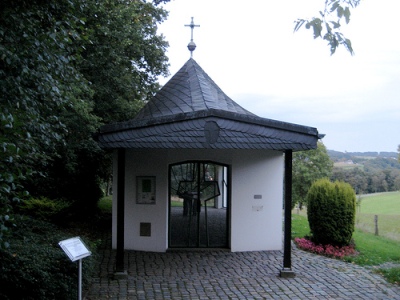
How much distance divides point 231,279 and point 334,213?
4.12 m

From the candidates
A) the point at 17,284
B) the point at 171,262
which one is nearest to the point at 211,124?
the point at 171,262

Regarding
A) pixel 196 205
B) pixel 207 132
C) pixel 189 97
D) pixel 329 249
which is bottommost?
pixel 329 249

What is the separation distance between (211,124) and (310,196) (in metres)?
4.77

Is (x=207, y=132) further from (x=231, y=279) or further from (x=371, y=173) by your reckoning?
(x=371, y=173)

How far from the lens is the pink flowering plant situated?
36.3ft

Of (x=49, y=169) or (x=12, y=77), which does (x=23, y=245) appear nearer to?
(x=12, y=77)

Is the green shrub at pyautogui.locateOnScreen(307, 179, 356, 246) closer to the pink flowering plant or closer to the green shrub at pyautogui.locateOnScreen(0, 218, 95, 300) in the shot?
the pink flowering plant

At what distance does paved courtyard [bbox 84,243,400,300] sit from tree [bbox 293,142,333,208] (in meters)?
19.7

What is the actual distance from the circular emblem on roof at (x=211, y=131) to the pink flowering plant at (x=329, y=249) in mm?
4796

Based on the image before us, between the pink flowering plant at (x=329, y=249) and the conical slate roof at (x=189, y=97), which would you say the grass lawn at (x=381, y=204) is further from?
the conical slate roof at (x=189, y=97)

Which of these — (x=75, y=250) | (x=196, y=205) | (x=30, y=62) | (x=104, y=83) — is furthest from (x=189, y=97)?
(x=75, y=250)

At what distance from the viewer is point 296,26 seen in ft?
12.1

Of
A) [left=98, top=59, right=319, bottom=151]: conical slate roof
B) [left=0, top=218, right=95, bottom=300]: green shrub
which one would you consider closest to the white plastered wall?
[left=98, top=59, right=319, bottom=151]: conical slate roof

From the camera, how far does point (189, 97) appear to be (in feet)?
38.1
